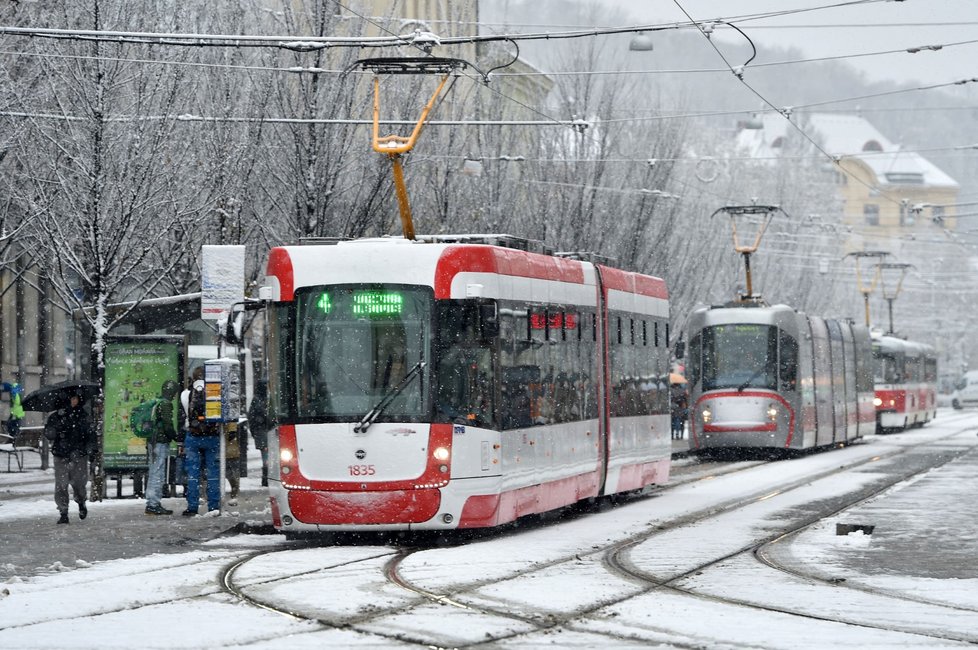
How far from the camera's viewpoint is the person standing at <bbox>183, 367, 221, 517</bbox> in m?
20.8

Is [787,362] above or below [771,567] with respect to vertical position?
above

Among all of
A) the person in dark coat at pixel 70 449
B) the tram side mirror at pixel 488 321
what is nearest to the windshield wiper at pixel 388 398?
the tram side mirror at pixel 488 321

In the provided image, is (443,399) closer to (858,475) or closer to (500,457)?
(500,457)

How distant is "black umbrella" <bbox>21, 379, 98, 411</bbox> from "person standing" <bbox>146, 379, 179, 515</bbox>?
2.56ft

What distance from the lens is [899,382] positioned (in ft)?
185

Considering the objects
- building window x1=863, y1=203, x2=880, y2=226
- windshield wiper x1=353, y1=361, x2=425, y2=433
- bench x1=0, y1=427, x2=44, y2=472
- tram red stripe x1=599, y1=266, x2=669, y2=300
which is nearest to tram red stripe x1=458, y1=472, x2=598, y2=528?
windshield wiper x1=353, y1=361, x2=425, y2=433

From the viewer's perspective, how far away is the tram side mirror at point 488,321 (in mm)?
17344

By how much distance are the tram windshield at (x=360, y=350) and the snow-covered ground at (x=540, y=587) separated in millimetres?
1305

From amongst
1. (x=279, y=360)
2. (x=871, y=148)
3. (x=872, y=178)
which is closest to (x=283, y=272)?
(x=279, y=360)

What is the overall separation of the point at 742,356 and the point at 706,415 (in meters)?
1.33

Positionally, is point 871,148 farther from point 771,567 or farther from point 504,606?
point 504,606

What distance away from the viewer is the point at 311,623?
36.6 ft

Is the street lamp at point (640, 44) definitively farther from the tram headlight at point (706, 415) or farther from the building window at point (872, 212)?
the building window at point (872, 212)

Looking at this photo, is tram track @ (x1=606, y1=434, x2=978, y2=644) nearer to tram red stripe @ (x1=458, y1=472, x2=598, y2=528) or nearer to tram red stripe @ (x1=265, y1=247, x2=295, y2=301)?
tram red stripe @ (x1=458, y1=472, x2=598, y2=528)
